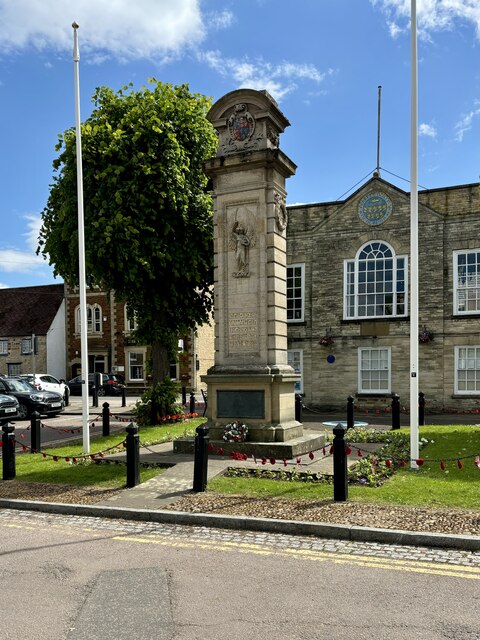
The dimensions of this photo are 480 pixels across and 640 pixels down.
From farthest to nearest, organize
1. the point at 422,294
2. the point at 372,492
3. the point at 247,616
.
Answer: the point at 422,294
the point at 372,492
the point at 247,616

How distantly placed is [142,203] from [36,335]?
3152cm

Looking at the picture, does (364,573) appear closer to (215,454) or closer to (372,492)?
(372,492)

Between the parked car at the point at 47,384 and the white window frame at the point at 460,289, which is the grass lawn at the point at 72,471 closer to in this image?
the white window frame at the point at 460,289

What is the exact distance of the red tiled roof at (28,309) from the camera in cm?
4672

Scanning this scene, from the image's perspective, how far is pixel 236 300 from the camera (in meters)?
12.3

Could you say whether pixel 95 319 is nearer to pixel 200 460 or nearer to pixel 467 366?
pixel 467 366

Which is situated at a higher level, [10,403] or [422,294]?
[422,294]

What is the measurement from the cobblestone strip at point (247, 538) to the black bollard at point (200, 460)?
4.16 ft

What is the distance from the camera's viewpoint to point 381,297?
78.6 ft

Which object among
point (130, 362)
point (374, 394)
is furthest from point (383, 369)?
point (130, 362)

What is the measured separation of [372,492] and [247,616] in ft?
14.0

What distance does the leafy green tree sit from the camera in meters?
17.1

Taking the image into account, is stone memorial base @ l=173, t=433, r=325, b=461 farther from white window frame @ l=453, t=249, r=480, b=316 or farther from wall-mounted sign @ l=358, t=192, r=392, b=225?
wall-mounted sign @ l=358, t=192, r=392, b=225

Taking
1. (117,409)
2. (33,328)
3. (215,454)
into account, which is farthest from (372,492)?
(33,328)
